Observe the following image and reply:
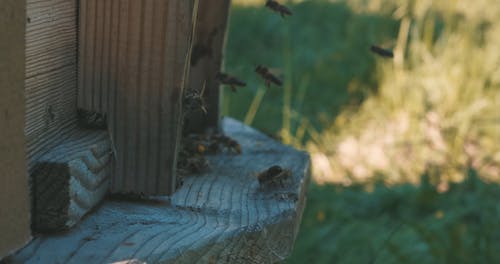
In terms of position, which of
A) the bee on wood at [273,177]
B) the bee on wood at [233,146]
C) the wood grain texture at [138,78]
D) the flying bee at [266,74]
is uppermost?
the wood grain texture at [138,78]

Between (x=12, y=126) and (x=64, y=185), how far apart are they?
0.23m

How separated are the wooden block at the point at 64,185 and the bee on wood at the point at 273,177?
389 millimetres

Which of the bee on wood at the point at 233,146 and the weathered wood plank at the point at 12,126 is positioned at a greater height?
the weathered wood plank at the point at 12,126

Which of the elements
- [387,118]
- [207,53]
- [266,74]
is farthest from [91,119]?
[387,118]

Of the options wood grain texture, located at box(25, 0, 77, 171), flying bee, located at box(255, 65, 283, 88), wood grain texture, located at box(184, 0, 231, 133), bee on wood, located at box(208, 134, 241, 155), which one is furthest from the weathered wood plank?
flying bee, located at box(255, 65, 283, 88)

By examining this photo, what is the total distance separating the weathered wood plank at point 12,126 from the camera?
1181mm

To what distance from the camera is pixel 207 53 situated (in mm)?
2424

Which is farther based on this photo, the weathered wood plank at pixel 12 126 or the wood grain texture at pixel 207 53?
the wood grain texture at pixel 207 53

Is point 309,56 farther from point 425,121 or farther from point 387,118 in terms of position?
point 425,121

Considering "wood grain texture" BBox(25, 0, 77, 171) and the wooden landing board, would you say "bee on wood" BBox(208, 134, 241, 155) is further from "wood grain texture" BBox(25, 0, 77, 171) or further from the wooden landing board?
"wood grain texture" BBox(25, 0, 77, 171)

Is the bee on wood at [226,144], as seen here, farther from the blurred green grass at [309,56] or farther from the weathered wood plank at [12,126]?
the blurred green grass at [309,56]

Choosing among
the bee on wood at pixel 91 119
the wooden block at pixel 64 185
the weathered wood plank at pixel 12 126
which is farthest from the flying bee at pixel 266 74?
the weathered wood plank at pixel 12 126

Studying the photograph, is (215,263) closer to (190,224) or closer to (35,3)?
(190,224)

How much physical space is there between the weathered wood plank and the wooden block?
0.44 feet
